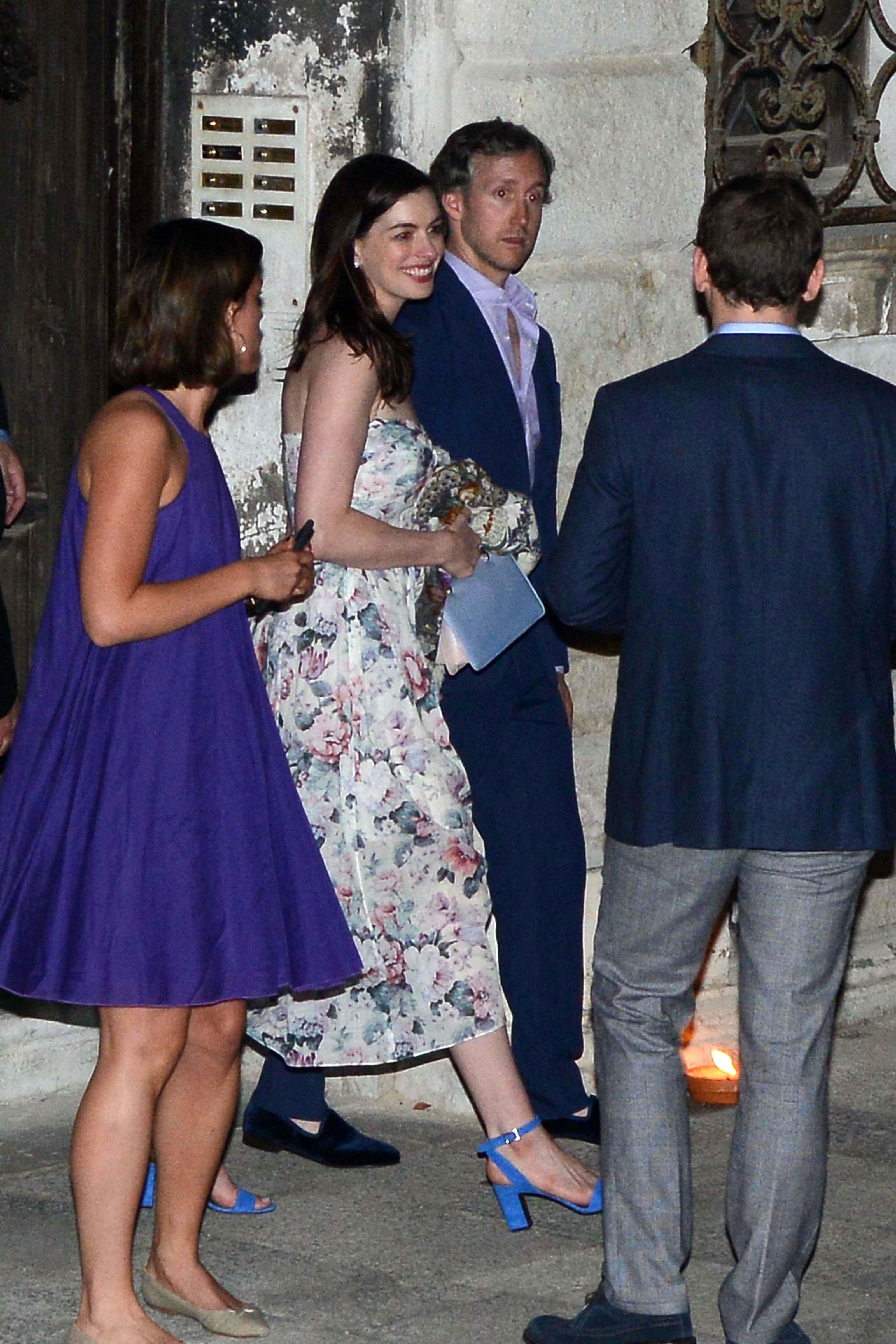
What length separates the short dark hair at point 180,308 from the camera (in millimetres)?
3715

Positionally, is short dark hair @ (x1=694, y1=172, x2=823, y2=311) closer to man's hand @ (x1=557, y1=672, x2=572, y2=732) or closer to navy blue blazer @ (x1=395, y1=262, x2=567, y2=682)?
navy blue blazer @ (x1=395, y1=262, x2=567, y2=682)

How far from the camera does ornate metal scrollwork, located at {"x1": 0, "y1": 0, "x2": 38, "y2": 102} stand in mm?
5004

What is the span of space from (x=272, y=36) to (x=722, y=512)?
2080mm

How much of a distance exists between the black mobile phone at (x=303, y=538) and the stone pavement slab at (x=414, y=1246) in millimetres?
1401

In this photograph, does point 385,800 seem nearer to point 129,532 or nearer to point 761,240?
point 129,532

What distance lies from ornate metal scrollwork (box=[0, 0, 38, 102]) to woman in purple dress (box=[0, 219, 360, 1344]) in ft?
4.81

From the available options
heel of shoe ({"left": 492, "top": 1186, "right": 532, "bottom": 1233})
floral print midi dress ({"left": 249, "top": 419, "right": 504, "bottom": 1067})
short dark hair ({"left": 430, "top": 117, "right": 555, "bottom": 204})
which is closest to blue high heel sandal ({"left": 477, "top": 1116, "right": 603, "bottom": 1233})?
heel of shoe ({"left": 492, "top": 1186, "right": 532, "bottom": 1233})

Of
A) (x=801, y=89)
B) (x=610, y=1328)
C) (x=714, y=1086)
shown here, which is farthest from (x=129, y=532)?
(x=801, y=89)

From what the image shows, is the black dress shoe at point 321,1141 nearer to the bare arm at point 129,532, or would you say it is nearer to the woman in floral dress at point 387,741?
the woman in floral dress at point 387,741

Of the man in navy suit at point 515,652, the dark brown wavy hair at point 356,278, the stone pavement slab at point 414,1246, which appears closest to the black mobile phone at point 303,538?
the dark brown wavy hair at point 356,278

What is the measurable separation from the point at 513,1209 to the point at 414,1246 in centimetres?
24

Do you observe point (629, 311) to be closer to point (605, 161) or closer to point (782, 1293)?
point (605, 161)

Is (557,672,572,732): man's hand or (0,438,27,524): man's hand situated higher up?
(0,438,27,524): man's hand

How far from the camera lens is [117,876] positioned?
3.65 meters
